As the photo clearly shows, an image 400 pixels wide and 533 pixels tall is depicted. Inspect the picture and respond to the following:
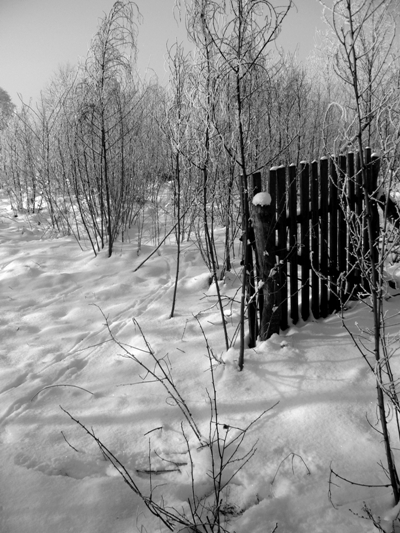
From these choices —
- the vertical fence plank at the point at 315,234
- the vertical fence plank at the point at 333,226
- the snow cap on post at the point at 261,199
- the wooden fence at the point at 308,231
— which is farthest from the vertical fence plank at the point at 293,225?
the vertical fence plank at the point at 333,226

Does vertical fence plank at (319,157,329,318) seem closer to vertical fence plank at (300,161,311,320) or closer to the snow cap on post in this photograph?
vertical fence plank at (300,161,311,320)

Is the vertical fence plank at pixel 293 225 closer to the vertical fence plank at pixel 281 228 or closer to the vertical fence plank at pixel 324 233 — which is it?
the vertical fence plank at pixel 281 228

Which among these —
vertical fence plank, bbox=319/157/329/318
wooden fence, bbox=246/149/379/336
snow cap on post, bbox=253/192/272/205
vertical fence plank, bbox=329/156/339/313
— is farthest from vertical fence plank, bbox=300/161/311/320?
snow cap on post, bbox=253/192/272/205

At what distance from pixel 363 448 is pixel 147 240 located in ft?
18.2

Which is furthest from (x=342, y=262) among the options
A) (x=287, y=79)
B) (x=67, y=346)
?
(x=287, y=79)

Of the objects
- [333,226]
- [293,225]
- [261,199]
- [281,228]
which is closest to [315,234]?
[333,226]

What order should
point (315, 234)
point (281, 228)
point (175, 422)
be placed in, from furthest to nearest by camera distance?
1. point (315, 234)
2. point (281, 228)
3. point (175, 422)

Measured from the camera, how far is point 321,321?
3.33 meters

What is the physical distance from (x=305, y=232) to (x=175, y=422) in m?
1.72

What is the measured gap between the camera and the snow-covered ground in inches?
69.3

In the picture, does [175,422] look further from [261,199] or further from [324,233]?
[324,233]

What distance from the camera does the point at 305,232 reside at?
3.12m

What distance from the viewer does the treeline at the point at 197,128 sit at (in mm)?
2436

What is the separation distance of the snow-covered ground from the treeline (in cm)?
102
